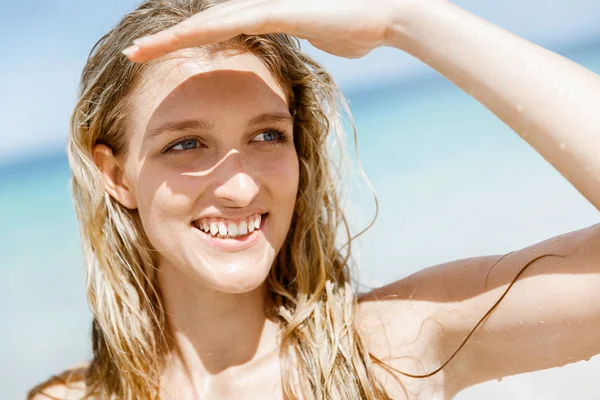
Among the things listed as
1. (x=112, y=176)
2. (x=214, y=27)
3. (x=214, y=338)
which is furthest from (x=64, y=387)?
(x=214, y=27)

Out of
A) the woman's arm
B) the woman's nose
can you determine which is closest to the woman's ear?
the woman's nose

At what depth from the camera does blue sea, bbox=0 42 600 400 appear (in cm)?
515

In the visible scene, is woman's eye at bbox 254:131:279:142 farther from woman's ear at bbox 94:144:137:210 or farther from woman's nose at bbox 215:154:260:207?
woman's ear at bbox 94:144:137:210

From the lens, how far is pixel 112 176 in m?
2.58

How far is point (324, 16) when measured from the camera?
6.32 feet

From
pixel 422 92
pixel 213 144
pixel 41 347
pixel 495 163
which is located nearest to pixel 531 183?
pixel 495 163

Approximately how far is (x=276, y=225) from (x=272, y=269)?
366 millimetres

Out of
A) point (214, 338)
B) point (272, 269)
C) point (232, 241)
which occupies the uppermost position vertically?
point (232, 241)

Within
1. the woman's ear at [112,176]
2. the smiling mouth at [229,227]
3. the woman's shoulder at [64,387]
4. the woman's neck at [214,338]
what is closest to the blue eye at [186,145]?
the smiling mouth at [229,227]

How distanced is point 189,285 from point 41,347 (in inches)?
125

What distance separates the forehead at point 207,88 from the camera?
224 centimetres

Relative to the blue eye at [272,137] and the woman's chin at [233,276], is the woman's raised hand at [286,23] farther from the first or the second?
the woman's chin at [233,276]

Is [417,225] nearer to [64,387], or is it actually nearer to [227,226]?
[64,387]

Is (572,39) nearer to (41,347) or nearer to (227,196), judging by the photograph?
(41,347)
